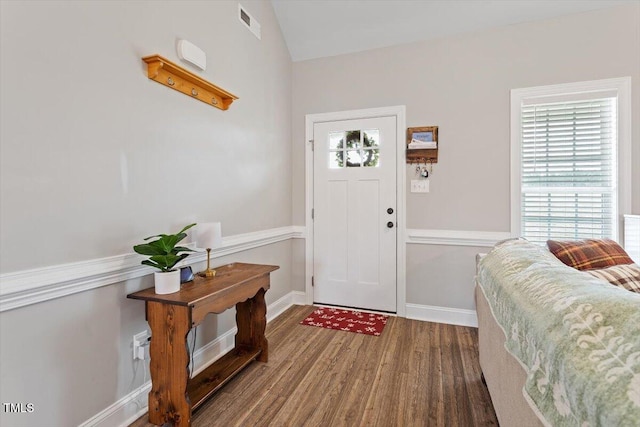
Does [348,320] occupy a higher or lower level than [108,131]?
lower

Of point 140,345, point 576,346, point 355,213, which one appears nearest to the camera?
point 576,346

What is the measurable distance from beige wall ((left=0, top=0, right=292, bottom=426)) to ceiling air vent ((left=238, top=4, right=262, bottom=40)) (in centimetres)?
32

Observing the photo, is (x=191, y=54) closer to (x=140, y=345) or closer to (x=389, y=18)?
(x=140, y=345)

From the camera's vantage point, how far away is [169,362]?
163 cm

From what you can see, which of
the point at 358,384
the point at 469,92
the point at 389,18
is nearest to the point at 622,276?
the point at 358,384

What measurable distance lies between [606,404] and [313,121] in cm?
335

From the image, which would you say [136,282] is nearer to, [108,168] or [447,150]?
[108,168]

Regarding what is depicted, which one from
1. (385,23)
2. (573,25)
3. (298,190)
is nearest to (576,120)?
(573,25)

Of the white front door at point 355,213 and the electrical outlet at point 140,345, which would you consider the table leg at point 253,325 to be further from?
the white front door at point 355,213

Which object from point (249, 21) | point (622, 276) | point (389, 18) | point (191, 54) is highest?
point (389, 18)

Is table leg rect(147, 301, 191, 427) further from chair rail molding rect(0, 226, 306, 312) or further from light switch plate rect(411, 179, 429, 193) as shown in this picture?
light switch plate rect(411, 179, 429, 193)

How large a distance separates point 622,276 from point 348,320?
7.00 ft

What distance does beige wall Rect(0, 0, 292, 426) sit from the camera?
1287mm

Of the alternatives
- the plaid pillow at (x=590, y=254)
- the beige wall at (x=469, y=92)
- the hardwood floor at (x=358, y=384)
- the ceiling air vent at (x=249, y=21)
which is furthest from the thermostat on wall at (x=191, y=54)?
the plaid pillow at (x=590, y=254)
